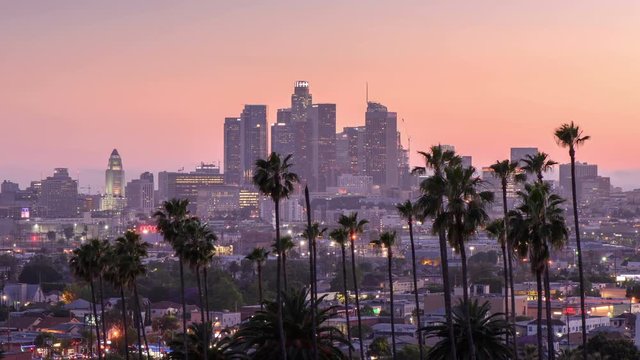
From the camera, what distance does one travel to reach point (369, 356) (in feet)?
373

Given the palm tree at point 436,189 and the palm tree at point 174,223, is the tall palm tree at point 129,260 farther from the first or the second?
the palm tree at point 436,189

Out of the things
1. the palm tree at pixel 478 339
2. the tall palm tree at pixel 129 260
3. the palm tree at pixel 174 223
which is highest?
the palm tree at pixel 174 223

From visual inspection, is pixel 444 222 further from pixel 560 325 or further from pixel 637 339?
pixel 560 325

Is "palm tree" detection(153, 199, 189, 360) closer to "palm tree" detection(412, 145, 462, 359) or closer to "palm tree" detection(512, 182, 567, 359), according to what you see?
"palm tree" detection(412, 145, 462, 359)

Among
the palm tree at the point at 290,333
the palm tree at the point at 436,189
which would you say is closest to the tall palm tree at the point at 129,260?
the palm tree at the point at 290,333

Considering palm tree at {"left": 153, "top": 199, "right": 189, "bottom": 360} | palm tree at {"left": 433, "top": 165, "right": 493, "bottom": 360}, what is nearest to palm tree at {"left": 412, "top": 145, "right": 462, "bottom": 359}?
palm tree at {"left": 433, "top": 165, "right": 493, "bottom": 360}

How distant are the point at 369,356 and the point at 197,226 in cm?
4864

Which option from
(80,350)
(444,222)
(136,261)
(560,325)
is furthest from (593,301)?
(444,222)

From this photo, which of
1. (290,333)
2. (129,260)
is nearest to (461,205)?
(290,333)

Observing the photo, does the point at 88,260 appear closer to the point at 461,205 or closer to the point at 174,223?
the point at 174,223

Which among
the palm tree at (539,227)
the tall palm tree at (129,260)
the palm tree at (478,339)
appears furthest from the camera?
the tall palm tree at (129,260)

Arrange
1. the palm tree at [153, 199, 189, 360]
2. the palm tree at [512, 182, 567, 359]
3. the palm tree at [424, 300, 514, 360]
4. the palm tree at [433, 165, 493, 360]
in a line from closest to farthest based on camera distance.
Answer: the palm tree at [512, 182, 567, 359] → the palm tree at [433, 165, 493, 360] → the palm tree at [424, 300, 514, 360] → the palm tree at [153, 199, 189, 360]

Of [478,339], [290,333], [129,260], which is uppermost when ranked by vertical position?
[129,260]

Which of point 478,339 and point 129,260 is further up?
point 129,260
